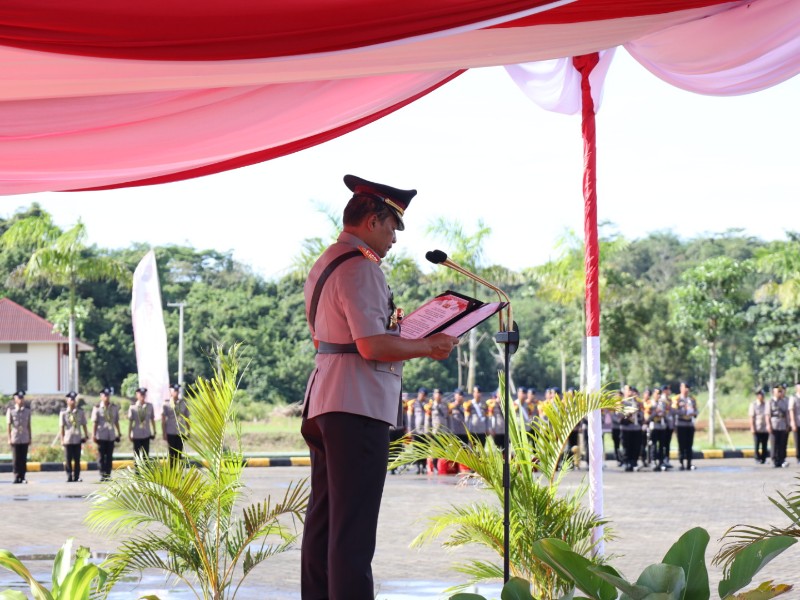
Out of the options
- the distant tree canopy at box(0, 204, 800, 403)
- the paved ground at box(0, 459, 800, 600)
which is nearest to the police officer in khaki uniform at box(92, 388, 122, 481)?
the paved ground at box(0, 459, 800, 600)

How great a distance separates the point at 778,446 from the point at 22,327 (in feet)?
102

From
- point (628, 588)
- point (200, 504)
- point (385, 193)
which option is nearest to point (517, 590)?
point (628, 588)

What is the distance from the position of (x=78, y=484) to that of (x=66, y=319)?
925 inches

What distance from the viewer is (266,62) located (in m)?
4.01

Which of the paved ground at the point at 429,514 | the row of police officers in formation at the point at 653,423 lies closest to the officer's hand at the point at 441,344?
the paved ground at the point at 429,514

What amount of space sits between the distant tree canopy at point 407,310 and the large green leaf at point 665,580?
94.2ft

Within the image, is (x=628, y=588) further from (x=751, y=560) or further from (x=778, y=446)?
(x=778, y=446)

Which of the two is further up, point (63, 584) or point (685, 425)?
point (63, 584)

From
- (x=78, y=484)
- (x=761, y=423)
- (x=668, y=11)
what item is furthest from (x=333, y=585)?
(x=761, y=423)

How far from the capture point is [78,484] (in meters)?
17.6

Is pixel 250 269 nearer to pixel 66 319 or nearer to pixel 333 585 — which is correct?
pixel 66 319

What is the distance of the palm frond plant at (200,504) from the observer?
5.31m

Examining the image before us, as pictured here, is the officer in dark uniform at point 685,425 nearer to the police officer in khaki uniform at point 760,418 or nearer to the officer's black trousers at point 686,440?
the officer's black trousers at point 686,440

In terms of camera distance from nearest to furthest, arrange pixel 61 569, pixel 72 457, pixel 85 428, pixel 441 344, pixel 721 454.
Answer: pixel 441 344, pixel 61 569, pixel 72 457, pixel 85 428, pixel 721 454
